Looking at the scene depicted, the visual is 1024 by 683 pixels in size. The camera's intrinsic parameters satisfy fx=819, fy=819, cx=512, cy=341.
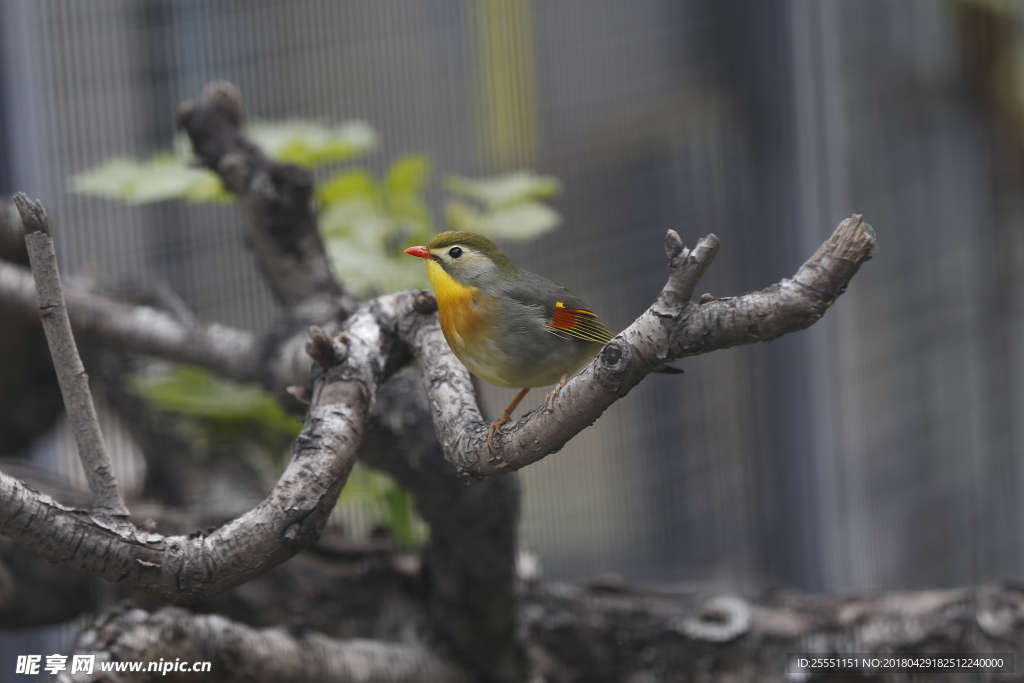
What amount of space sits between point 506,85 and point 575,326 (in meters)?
1.81

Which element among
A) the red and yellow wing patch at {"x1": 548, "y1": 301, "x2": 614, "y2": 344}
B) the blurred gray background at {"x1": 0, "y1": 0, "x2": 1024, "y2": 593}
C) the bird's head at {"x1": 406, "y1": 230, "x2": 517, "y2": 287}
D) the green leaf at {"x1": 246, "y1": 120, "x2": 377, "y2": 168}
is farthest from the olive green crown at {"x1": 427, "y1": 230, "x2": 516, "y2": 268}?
the blurred gray background at {"x1": 0, "y1": 0, "x2": 1024, "y2": 593}

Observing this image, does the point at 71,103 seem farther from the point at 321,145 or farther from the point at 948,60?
the point at 948,60

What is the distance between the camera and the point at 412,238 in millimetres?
2426

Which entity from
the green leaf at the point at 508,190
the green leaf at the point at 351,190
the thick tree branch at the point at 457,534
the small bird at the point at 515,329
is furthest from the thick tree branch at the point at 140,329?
the small bird at the point at 515,329

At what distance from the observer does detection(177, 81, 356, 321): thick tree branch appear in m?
2.27

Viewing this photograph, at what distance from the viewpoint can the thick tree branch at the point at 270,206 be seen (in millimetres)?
2271

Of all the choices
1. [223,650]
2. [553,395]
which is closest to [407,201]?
[553,395]

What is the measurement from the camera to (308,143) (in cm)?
234

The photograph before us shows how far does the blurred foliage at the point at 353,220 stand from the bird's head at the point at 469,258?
472 mm

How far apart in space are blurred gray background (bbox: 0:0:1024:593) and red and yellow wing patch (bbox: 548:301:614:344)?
136 centimetres

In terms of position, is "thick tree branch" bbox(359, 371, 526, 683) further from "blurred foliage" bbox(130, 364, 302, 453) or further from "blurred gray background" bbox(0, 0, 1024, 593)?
"blurred gray background" bbox(0, 0, 1024, 593)

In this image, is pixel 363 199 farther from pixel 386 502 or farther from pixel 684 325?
pixel 684 325

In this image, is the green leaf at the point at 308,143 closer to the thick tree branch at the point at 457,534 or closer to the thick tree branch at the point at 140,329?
the thick tree branch at the point at 140,329

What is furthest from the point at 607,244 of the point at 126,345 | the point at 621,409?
the point at 126,345
